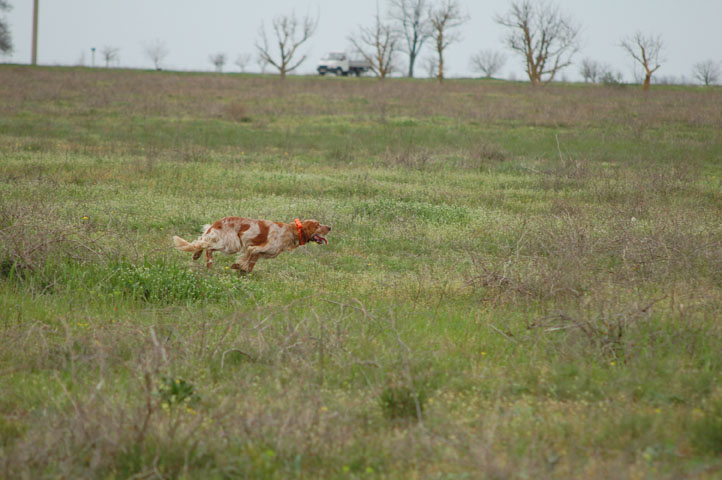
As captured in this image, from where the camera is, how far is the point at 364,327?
17.0 feet

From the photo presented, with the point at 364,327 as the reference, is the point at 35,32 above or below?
above

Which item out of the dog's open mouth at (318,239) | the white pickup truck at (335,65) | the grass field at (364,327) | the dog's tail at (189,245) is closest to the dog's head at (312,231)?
the dog's open mouth at (318,239)

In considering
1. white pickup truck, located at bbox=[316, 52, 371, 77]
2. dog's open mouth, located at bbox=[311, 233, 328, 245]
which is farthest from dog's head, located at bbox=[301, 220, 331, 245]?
white pickup truck, located at bbox=[316, 52, 371, 77]

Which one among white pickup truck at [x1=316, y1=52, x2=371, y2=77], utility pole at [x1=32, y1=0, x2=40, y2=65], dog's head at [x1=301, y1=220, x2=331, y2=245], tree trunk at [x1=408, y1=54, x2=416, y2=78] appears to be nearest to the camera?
dog's head at [x1=301, y1=220, x2=331, y2=245]

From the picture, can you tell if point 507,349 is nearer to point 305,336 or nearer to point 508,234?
point 305,336

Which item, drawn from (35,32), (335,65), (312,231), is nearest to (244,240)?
(312,231)

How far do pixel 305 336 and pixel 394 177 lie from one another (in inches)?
370

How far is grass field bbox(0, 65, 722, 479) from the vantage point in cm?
340

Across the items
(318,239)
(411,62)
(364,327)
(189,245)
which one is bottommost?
(364,327)

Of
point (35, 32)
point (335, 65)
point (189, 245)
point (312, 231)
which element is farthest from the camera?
point (335, 65)

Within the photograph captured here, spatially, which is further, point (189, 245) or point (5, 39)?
point (5, 39)

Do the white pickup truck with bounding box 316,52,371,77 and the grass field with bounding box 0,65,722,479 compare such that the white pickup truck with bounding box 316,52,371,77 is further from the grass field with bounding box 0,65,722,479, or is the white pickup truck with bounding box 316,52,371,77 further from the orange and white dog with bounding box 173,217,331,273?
the orange and white dog with bounding box 173,217,331,273

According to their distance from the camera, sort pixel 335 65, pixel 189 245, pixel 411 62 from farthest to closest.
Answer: pixel 411 62
pixel 335 65
pixel 189 245

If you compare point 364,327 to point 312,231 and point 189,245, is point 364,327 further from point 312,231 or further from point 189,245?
point 189,245
